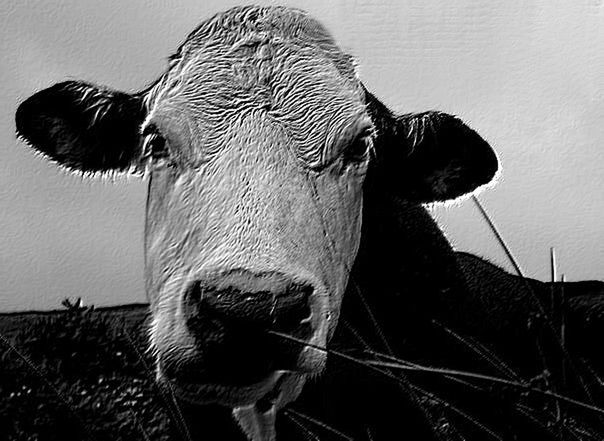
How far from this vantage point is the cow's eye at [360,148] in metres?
2.45

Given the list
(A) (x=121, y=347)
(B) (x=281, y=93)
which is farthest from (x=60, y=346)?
(B) (x=281, y=93)

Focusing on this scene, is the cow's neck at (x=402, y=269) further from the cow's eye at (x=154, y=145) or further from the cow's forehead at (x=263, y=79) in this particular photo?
the cow's eye at (x=154, y=145)

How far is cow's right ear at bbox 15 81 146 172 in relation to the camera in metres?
2.42

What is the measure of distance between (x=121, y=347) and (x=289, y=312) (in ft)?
1.93

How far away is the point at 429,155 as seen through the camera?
2.70 meters

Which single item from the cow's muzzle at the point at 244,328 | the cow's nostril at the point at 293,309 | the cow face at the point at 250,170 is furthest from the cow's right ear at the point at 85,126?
the cow's nostril at the point at 293,309

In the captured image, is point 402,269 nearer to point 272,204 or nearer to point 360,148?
point 360,148

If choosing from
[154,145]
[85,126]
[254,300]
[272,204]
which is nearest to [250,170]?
[272,204]

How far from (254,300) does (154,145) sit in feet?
2.01

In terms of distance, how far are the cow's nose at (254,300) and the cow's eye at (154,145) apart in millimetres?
417

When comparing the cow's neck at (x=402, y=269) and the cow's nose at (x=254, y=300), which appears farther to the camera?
the cow's neck at (x=402, y=269)

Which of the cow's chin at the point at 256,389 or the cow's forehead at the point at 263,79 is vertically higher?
the cow's forehead at the point at 263,79

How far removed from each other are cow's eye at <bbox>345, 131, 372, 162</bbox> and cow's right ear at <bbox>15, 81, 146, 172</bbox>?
566 millimetres

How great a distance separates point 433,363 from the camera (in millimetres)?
2576
